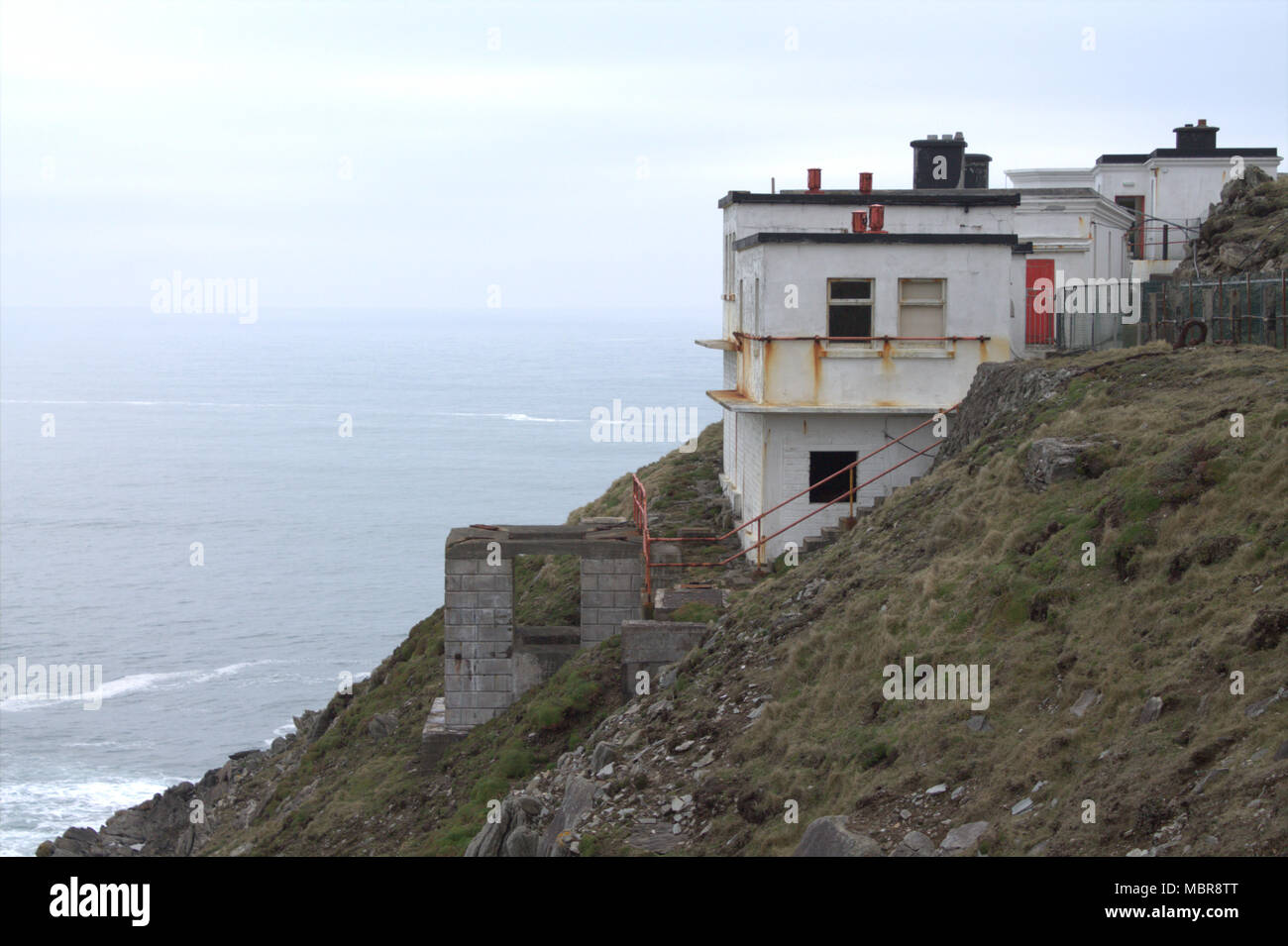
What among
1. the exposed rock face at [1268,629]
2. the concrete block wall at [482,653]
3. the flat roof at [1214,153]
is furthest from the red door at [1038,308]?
the exposed rock face at [1268,629]

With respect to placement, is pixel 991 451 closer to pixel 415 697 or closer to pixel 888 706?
pixel 888 706

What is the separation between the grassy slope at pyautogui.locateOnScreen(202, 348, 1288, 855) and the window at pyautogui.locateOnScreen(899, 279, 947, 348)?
4551 millimetres

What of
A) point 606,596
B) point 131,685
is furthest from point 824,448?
point 131,685

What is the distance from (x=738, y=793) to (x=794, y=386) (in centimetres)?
1324

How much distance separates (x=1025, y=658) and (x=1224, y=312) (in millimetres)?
17761

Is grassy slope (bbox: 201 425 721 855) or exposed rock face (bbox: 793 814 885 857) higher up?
exposed rock face (bbox: 793 814 885 857)

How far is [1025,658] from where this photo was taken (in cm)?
1313

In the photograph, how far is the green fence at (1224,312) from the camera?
24953 mm

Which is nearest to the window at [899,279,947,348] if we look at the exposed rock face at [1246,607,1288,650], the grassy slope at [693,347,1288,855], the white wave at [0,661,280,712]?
the grassy slope at [693,347,1288,855]

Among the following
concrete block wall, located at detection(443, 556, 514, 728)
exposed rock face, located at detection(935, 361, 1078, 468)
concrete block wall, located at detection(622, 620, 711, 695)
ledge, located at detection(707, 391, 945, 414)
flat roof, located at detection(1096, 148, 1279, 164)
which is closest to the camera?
exposed rock face, located at detection(935, 361, 1078, 468)

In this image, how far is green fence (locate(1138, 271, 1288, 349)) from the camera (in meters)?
25.0

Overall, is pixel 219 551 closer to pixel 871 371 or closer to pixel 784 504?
pixel 784 504

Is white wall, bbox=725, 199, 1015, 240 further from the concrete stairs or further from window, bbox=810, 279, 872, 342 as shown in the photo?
the concrete stairs

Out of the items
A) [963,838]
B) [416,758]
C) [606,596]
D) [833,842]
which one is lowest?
[416,758]
